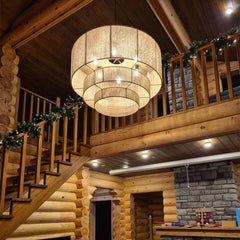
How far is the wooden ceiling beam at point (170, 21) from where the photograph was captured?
4605 millimetres

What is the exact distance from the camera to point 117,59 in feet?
9.26

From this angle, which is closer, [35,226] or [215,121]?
[215,121]

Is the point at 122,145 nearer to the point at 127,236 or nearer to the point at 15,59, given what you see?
the point at 15,59

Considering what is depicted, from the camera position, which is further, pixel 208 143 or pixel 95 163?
pixel 95 163

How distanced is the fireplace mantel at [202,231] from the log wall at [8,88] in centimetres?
383

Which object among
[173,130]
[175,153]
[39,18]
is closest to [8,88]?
[39,18]

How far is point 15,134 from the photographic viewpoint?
13.0 ft

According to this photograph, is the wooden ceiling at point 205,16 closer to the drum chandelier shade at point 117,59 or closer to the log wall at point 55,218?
the drum chandelier shade at point 117,59

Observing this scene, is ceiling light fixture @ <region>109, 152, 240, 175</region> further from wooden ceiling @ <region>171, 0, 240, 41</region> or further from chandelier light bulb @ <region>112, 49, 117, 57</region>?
chandelier light bulb @ <region>112, 49, 117, 57</region>

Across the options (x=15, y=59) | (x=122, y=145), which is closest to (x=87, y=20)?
(x=15, y=59)

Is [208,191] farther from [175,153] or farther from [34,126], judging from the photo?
[34,126]

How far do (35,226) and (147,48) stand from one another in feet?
13.0

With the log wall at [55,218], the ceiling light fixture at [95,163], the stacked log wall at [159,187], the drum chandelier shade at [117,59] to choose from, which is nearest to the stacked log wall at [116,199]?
the stacked log wall at [159,187]

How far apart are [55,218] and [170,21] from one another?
4.38 meters
